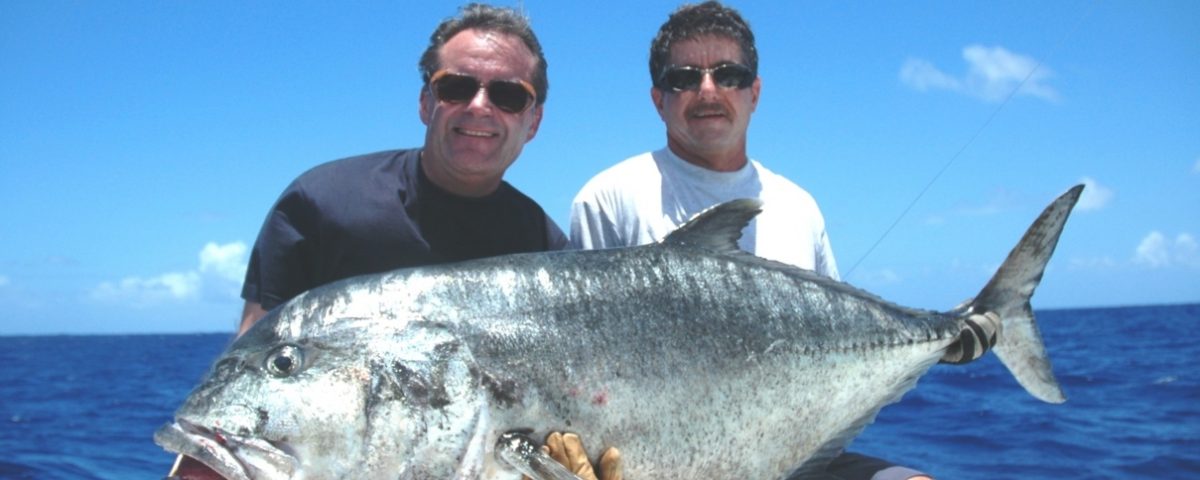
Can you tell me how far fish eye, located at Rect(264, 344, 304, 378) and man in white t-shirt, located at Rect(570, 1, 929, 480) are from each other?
180 centimetres

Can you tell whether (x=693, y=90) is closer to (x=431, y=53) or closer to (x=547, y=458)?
(x=431, y=53)

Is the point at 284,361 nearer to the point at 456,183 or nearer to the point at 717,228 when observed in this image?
the point at 456,183

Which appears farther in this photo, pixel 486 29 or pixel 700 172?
pixel 700 172

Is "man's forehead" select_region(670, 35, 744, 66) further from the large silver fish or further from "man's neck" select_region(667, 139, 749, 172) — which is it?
the large silver fish

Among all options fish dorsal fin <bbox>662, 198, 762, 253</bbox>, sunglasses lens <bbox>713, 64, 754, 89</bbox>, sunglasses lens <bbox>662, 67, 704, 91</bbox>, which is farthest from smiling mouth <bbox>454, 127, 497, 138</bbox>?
sunglasses lens <bbox>713, 64, 754, 89</bbox>

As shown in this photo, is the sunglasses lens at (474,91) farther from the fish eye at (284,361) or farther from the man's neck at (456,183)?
the fish eye at (284,361)

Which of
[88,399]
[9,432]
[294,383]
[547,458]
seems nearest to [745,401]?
[547,458]

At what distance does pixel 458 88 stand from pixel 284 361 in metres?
1.51

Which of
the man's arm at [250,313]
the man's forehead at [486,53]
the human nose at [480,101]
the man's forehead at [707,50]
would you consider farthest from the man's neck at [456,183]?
the man's forehead at [707,50]

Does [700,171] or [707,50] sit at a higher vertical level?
[707,50]

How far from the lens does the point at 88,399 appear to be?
21.5 m

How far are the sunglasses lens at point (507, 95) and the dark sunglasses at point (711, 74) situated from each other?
36.0 inches

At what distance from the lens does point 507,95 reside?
3.75m

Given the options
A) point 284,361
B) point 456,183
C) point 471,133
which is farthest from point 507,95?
point 284,361
